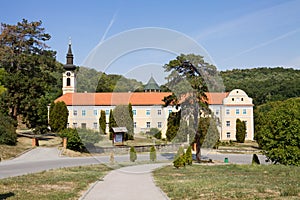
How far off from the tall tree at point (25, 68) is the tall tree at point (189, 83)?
1662 centimetres

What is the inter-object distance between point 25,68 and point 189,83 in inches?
865

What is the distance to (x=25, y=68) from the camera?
38.5 metres

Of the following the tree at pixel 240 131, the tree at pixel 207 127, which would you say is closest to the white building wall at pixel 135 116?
the tree at pixel 240 131

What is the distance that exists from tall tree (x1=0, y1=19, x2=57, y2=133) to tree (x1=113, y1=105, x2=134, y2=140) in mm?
→ 7537

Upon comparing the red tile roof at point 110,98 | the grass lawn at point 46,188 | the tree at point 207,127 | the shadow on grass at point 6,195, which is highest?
the red tile roof at point 110,98

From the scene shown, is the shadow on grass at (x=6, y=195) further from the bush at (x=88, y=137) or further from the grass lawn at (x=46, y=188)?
the bush at (x=88, y=137)

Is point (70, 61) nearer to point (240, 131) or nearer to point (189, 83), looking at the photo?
point (240, 131)

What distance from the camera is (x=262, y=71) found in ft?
368

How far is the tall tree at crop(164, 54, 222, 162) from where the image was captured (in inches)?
912

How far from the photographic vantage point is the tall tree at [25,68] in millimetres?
34647

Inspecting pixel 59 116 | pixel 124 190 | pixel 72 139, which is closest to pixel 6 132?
pixel 72 139

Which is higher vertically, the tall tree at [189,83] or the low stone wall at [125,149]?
the tall tree at [189,83]

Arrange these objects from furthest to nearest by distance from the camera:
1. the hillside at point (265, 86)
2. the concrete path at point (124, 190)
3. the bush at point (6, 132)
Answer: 1. the hillside at point (265, 86)
2. the bush at point (6, 132)
3. the concrete path at point (124, 190)

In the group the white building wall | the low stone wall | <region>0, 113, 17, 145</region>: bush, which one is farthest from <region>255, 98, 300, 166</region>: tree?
the white building wall
